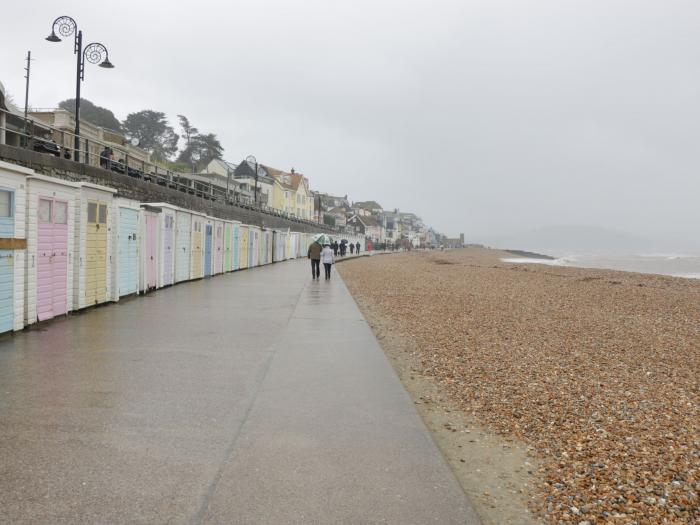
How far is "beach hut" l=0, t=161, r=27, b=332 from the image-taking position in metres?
8.07

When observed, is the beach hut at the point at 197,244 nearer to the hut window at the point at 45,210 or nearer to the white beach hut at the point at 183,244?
the white beach hut at the point at 183,244

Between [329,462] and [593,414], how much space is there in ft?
10.7

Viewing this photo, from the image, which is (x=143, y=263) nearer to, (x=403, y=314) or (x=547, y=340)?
(x=403, y=314)

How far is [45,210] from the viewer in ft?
31.2

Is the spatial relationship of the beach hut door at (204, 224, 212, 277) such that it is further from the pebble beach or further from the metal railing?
the pebble beach

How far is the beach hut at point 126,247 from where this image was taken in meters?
12.5

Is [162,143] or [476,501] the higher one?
[162,143]

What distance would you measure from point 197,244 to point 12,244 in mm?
11948

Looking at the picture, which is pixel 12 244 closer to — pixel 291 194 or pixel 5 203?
pixel 5 203

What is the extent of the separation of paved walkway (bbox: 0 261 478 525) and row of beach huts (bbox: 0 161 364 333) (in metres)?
1.11

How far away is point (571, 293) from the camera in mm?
21453

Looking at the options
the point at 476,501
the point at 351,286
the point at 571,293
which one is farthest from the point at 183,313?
the point at 571,293

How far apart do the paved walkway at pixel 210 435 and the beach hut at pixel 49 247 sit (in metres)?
1.10

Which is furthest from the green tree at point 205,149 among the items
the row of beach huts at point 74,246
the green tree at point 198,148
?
the row of beach huts at point 74,246
